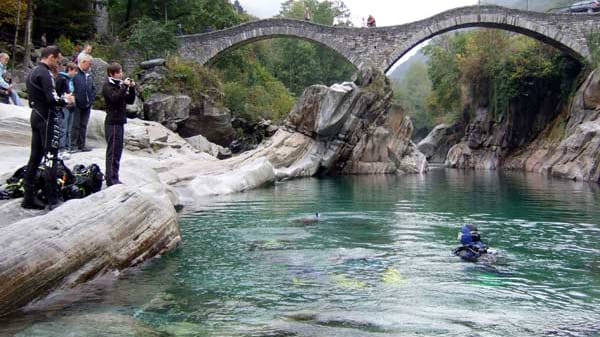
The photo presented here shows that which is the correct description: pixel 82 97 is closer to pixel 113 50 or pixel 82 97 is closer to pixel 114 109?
pixel 114 109

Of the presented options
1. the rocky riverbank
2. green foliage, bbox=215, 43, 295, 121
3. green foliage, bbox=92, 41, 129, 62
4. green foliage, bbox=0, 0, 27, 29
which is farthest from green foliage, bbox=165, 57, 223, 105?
green foliage, bbox=0, 0, 27, 29

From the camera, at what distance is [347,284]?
696 cm

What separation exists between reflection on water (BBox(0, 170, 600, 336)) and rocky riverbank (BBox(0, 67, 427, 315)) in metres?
0.30

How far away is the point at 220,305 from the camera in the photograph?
6.22m

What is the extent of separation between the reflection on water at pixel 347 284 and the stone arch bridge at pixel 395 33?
2613cm

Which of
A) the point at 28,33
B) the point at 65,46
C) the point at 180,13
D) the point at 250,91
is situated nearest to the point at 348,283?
the point at 28,33

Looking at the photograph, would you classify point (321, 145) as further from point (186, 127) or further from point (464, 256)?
point (464, 256)

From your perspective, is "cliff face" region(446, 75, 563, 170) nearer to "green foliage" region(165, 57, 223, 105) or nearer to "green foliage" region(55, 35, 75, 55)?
"green foliage" region(165, 57, 223, 105)

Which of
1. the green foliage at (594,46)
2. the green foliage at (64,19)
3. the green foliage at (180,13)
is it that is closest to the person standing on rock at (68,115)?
the green foliage at (64,19)

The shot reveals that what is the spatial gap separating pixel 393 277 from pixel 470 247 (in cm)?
144

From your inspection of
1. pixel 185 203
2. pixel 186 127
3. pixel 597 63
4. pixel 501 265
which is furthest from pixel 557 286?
pixel 597 63

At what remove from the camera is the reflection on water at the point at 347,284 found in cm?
544

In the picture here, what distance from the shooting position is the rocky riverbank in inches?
238

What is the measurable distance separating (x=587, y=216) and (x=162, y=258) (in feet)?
30.1
